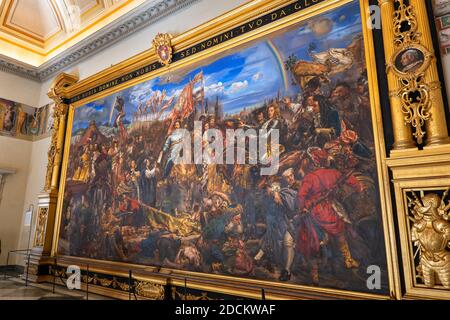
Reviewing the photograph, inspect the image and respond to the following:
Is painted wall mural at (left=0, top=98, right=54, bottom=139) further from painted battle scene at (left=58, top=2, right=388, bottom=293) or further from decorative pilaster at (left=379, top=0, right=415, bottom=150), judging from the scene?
decorative pilaster at (left=379, top=0, right=415, bottom=150)

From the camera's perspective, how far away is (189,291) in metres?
5.66

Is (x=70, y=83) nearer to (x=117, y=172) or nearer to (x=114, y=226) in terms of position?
(x=117, y=172)

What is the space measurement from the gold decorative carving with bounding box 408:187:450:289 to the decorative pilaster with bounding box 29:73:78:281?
30.9 feet

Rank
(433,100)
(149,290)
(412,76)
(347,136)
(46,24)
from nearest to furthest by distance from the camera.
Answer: (433,100), (412,76), (347,136), (149,290), (46,24)

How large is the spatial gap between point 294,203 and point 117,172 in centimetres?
488

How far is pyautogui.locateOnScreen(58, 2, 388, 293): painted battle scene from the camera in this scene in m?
4.34

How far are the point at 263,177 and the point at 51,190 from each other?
24.3ft

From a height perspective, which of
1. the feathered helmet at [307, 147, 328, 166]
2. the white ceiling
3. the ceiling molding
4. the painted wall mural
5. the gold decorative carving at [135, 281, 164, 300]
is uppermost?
the white ceiling

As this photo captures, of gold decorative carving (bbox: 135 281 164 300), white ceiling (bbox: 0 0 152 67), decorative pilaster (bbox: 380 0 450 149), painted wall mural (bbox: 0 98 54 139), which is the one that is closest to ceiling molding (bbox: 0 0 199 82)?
white ceiling (bbox: 0 0 152 67)

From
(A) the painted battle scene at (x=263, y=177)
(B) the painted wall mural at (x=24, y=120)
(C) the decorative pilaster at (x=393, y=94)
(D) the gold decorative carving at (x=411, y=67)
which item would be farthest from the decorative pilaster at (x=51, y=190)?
(D) the gold decorative carving at (x=411, y=67)

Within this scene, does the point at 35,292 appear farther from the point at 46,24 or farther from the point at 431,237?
the point at 46,24

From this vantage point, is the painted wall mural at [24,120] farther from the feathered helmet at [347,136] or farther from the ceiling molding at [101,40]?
the feathered helmet at [347,136]

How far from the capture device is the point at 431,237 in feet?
11.5

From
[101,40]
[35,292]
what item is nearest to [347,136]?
[35,292]
